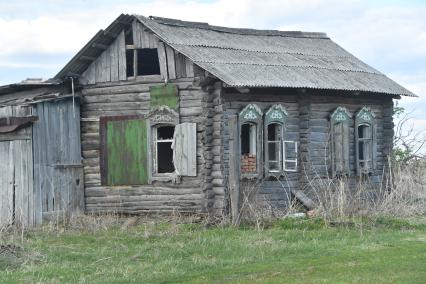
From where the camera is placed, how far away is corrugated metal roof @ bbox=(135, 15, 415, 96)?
20.9 metres

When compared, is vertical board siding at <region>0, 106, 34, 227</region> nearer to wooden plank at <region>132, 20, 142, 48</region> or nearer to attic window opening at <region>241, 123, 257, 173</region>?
wooden plank at <region>132, 20, 142, 48</region>

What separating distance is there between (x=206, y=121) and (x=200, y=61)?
56.2 inches

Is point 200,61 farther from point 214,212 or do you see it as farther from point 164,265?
point 164,265

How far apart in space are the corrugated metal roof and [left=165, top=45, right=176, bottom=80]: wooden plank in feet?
0.86

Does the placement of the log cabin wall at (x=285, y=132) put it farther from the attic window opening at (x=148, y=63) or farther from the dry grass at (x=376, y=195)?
the attic window opening at (x=148, y=63)

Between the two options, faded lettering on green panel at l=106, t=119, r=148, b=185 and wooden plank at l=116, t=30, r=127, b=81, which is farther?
wooden plank at l=116, t=30, r=127, b=81

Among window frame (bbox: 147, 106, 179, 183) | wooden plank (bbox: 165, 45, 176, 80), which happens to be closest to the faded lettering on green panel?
window frame (bbox: 147, 106, 179, 183)

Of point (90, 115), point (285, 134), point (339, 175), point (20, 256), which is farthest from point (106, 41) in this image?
point (20, 256)

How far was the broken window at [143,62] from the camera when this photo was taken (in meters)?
22.2

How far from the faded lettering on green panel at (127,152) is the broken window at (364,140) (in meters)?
6.13

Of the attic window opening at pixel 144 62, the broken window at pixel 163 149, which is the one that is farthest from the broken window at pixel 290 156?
the attic window opening at pixel 144 62

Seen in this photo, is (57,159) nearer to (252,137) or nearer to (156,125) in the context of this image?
(156,125)

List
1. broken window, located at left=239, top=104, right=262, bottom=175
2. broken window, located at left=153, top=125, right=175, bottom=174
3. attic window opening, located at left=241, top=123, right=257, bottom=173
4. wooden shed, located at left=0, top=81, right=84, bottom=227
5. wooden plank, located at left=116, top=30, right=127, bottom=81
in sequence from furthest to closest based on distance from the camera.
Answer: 1. wooden plank, located at left=116, top=30, right=127, bottom=81
2. broken window, located at left=153, top=125, right=175, bottom=174
3. attic window opening, located at left=241, top=123, right=257, bottom=173
4. broken window, located at left=239, top=104, right=262, bottom=175
5. wooden shed, located at left=0, top=81, right=84, bottom=227

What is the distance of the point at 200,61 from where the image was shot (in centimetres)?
2045
